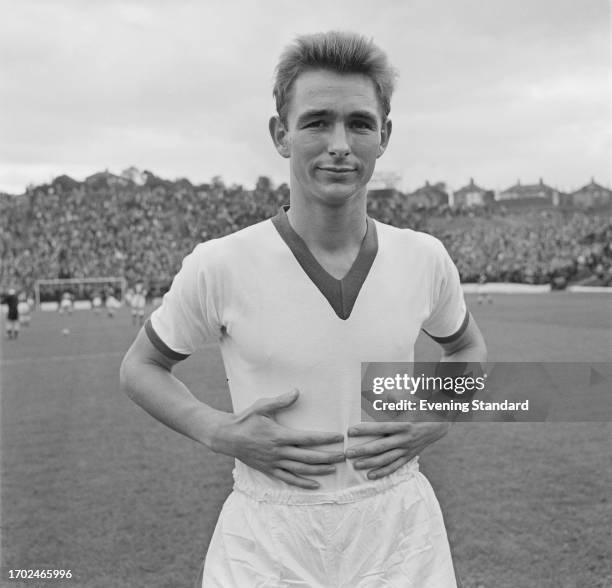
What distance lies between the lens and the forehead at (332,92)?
188cm

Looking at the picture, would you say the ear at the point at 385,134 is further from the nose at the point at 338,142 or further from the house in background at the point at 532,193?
the house in background at the point at 532,193

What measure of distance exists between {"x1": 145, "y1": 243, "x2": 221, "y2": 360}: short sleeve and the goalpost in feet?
136

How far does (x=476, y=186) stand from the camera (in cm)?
8131

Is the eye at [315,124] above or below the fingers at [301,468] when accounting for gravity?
above

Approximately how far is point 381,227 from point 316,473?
703 millimetres

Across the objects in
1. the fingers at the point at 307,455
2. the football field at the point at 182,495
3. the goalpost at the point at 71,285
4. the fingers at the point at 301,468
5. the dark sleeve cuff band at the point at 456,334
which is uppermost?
the goalpost at the point at 71,285

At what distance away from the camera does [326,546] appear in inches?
77.0

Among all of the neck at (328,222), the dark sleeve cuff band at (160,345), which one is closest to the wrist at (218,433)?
the dark sleeve cuff band at (160,345)

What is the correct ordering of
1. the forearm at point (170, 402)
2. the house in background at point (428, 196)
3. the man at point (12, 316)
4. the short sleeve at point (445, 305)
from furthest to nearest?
1. the house in background at point (428, 196)
2. the man at point (12, 316)
3. the short sleeve at point (445, 305)
4. the forearm at point (170, 402)

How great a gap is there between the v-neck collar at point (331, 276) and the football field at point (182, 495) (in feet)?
3.68

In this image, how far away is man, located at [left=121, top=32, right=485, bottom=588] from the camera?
1.90 m

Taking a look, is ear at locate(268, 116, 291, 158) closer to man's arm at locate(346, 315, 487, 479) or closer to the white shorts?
man's arm at locate(346, 315, 487, 479)

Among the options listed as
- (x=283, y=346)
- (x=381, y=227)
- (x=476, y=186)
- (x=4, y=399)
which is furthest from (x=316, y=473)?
(x=476, y=186)

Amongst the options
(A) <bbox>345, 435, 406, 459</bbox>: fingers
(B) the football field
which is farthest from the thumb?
(B) the football field
